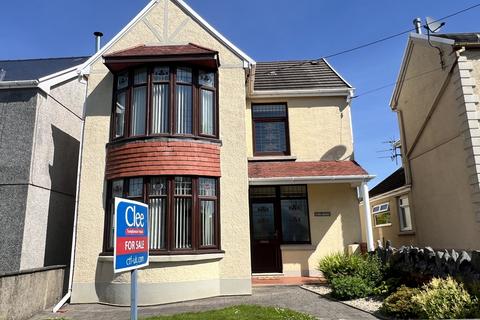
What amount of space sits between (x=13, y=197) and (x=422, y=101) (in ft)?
45.5

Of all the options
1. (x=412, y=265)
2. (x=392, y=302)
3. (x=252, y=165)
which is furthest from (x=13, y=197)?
(x=412, y=265)

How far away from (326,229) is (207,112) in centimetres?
565

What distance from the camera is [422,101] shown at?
47.4 feet

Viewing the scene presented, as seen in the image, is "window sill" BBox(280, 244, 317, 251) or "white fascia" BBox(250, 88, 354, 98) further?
"white fascia" BBox(250, 88, 354, 98)

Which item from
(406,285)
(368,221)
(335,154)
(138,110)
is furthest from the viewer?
(335,154)

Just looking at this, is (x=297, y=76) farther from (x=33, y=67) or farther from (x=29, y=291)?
(x=29, y=291)

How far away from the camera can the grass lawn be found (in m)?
7.24

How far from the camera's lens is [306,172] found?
12.8 meters

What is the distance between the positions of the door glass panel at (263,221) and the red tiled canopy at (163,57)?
504 centimetres

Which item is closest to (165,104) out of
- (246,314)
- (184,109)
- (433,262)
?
(184,109)

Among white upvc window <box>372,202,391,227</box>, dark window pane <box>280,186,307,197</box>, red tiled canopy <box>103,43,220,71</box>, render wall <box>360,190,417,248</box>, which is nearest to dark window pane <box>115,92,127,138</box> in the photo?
red tiled canopy <box>103,43,220,71</box>

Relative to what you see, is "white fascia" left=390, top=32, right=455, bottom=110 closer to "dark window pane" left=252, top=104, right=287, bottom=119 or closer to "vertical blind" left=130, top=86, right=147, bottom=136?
"dark window pane" left=252, top=104, right=287, bottom=119

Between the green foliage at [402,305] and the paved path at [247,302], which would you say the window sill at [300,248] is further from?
the green foliage at [402,305]

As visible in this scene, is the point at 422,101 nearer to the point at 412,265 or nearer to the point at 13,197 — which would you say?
the point at 412,265
